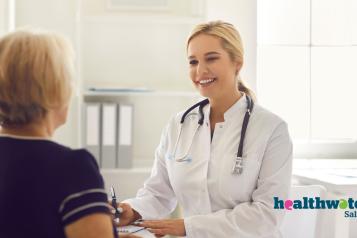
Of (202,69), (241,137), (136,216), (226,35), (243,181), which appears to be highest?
(226,35)

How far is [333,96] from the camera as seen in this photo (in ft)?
11.0

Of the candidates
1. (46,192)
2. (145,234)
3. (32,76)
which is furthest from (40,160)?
(145,234)

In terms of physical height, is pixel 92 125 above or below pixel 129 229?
above

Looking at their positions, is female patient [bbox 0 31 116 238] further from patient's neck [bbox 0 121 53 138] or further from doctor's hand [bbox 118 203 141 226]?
doctor's hand [bbox 118 203 141 226]

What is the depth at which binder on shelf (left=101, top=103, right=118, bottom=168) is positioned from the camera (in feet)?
8.84

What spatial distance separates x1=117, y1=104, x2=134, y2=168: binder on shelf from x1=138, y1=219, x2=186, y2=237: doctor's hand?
0.98 metres

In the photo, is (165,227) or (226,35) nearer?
(165,227)

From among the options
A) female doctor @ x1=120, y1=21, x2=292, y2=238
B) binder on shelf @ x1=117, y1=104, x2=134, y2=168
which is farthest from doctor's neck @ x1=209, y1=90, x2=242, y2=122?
binder on shelf @ x1=117, y1=104, x2=134, y2=168

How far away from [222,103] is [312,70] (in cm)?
151

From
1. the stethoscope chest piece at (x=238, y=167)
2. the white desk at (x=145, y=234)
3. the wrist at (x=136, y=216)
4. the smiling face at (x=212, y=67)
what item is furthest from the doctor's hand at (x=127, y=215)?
the smiling face at (x=212, y=67)

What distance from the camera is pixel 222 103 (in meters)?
2.03

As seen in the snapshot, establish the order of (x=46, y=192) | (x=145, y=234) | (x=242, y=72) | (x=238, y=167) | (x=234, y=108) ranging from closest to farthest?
(x=46, y=192), (x=145, y=234), (x=238, y=167), (x=234, y=108), (x=242, y=72)

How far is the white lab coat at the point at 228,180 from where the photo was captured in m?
1.79

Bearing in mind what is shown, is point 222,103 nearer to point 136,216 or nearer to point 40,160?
point 136,216
